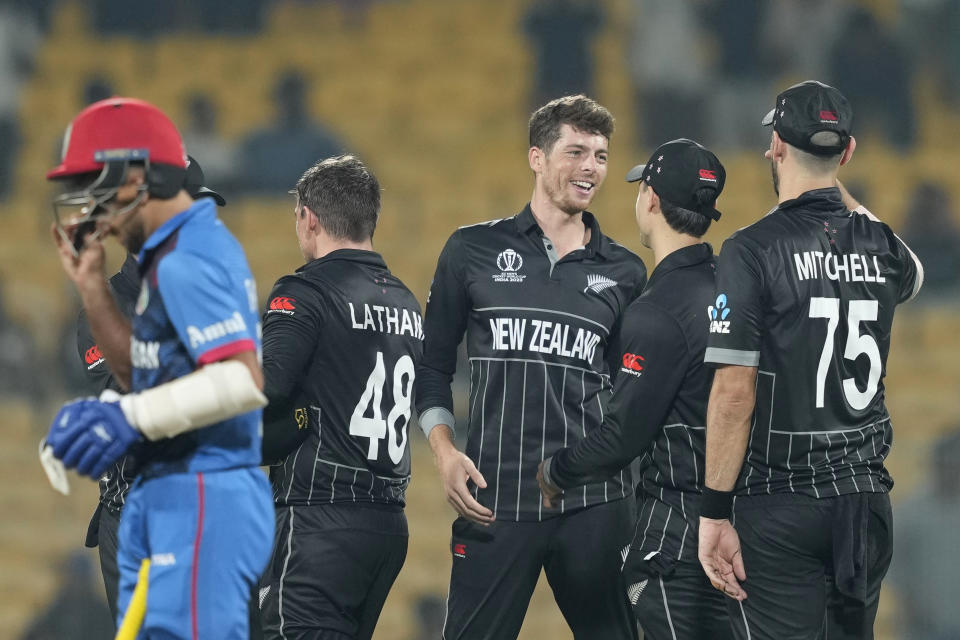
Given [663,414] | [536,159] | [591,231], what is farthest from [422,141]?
[663,414]

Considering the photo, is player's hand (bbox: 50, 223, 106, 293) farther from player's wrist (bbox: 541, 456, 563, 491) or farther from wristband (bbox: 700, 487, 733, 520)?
wristband (bbox: 700, 487, 733, 520)

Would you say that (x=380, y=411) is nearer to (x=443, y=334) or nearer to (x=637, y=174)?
(x=443, y=334)

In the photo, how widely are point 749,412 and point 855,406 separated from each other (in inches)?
11.8

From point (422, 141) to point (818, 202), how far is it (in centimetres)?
710

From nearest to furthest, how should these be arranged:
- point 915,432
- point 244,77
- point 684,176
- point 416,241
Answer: point 684,176 < point 915,432 < point 416,241 < point 244,77

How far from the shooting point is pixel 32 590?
8.72m

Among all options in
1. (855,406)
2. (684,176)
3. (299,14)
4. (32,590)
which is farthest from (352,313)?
(299,14)

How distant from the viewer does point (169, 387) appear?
2750 mm

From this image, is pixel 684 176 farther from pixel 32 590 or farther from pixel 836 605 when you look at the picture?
pixel 32 590

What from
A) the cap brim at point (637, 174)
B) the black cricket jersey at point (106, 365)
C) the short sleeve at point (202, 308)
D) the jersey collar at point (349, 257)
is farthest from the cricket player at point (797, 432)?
the black cricket jersey at point (106, 365)

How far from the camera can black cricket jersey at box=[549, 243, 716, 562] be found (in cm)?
366

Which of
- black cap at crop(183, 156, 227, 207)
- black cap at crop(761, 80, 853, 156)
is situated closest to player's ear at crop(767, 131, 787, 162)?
black cap at crop(761, 80, 853, 156)

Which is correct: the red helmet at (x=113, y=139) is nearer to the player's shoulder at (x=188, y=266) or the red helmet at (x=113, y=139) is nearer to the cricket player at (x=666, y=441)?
the player's shoulder at (x=188, y=266)

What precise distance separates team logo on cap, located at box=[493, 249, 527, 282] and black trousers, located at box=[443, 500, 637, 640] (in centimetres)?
79
